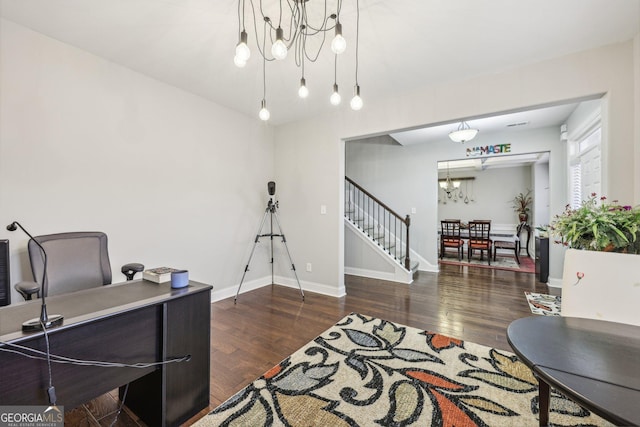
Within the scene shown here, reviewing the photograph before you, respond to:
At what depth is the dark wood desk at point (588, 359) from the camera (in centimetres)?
69

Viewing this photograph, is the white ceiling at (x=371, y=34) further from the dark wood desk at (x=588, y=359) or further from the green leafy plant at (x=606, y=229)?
the dark wood desk at (x=588, y=359)

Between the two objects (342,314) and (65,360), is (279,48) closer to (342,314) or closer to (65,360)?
(65,360)

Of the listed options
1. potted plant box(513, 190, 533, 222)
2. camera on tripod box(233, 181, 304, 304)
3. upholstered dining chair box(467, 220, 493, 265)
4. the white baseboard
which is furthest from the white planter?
potted plant box(513, 190, 533, 222)

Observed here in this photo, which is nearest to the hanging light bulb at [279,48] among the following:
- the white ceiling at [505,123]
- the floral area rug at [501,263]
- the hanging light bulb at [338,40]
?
the hanging light bulb at [338,40]

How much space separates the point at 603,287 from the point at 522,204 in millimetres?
7382

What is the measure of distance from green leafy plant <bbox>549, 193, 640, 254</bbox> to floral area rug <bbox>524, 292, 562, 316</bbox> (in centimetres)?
174

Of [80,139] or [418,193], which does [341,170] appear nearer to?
[418,193]

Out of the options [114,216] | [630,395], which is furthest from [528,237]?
[114,216]

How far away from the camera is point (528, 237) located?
7215mm

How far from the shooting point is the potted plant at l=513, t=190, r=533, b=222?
747 cm

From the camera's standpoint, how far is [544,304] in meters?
3.37

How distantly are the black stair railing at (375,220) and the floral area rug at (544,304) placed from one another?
220cm

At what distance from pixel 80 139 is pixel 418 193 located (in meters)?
5.28

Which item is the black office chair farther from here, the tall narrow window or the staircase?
the tall narrow window
